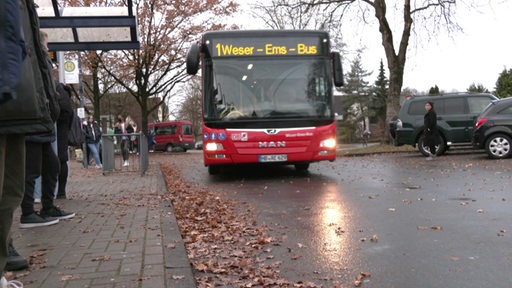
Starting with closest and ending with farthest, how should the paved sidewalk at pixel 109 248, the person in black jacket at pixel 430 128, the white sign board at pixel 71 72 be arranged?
the paved sidewalk at pixel 109 248 < the person in black jacket at pixel 430 128 < the white sign board at pixel 71 72

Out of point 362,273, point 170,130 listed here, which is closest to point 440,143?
point 362,273

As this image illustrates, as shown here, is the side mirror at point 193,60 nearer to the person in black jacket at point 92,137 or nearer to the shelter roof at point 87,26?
the shelter roof at point 87,26

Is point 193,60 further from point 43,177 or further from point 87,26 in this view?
point 43,177

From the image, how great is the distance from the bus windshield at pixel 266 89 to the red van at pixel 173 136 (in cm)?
3880

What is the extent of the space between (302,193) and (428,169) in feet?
16.7

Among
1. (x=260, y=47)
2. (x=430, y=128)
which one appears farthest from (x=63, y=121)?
(x=430, y=128)

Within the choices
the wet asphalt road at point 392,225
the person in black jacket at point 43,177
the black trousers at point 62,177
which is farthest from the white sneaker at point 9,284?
the black trousers at point 62,177

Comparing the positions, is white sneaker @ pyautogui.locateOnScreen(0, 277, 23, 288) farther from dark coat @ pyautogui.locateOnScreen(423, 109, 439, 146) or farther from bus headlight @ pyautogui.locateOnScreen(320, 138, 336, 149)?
dark coat @ pyautogui.locateOnScreen(423, 109, 439, 146)

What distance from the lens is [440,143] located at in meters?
16.1

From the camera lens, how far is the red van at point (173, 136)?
49.4 meters

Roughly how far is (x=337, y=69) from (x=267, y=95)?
5.75 feet

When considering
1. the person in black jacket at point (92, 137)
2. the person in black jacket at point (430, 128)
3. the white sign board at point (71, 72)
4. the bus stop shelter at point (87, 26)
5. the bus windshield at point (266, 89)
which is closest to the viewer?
the bus stop shelter at point (87, 26)

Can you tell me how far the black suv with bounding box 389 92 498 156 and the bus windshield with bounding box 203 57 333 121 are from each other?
677 cm

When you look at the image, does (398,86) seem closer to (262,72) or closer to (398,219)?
(262,72)
